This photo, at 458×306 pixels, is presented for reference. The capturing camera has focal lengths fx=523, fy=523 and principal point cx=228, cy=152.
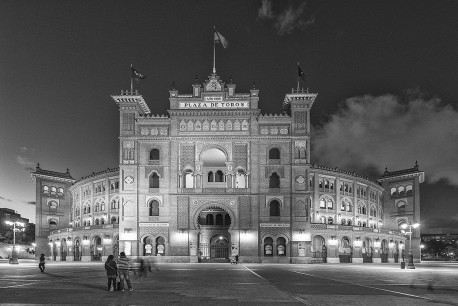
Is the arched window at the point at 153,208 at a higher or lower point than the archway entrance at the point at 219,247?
higher

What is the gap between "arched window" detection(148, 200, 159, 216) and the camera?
73.5 meters

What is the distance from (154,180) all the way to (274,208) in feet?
57.4

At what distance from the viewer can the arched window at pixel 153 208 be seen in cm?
7350

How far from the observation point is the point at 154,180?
74438mm

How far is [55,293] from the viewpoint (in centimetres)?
2267

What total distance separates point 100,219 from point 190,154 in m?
30.3

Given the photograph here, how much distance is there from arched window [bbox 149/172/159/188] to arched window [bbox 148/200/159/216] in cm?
226

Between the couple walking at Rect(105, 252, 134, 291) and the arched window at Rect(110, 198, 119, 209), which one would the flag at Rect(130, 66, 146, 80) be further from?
the couple walking at Rect(105, 252, 134, 291)

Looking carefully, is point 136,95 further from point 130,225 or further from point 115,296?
point 115,296

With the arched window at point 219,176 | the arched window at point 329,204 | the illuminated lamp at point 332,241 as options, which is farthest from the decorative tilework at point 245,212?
the arched window at point 329,204

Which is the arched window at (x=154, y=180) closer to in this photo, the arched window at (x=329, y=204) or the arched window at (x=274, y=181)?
the arched window at (x=274, y=181)

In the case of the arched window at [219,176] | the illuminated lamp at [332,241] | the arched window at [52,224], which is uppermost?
the arched window at [219,176]

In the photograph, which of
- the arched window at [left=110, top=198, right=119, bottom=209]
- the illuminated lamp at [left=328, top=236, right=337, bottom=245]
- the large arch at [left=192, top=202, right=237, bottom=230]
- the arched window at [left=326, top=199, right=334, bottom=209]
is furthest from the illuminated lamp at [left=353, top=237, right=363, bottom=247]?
the arched window at [left=110, top=198, right=119, bottom=209]

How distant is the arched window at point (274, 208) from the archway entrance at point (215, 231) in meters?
7.43
